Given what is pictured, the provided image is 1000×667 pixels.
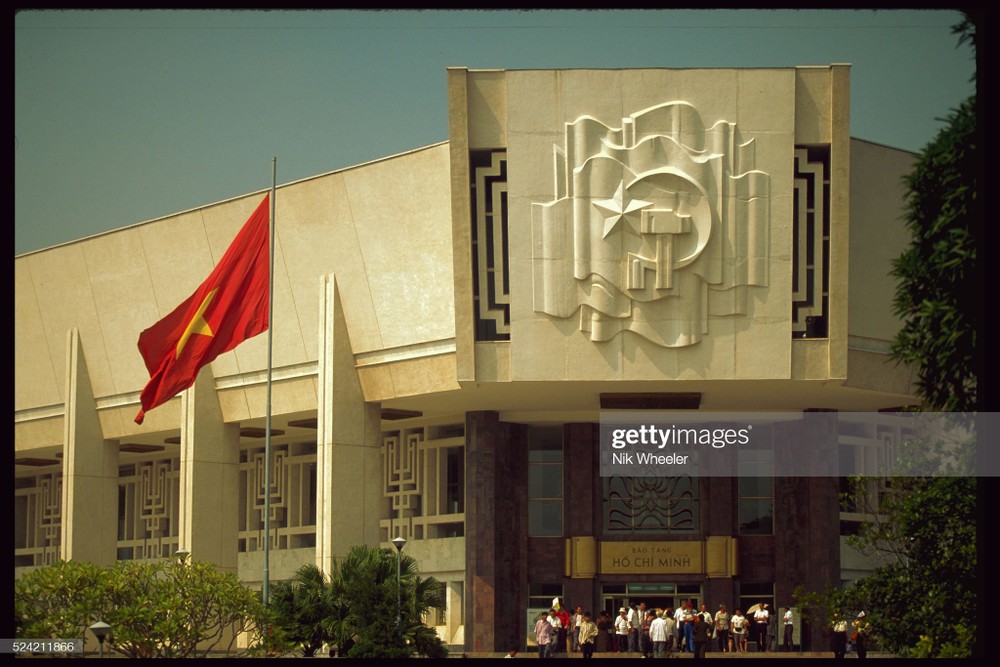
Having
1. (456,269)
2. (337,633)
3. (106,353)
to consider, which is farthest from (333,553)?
(106,353)

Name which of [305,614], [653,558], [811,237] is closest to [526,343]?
[811,237]

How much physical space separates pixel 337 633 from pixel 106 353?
54.9 feet

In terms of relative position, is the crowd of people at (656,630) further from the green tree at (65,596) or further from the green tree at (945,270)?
the green tree at (945,270)

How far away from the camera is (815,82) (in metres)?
36.4

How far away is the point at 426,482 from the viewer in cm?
4509

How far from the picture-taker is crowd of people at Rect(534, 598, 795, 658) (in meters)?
39.0

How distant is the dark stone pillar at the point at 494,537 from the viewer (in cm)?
4231

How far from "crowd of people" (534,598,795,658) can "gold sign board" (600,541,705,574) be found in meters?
1.06

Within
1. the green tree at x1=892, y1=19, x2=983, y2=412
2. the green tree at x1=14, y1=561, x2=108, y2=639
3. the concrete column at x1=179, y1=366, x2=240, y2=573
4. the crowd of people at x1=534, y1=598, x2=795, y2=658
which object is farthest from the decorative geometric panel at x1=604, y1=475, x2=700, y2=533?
the green tree at x1=892, y1=19, x2=983, y2=412

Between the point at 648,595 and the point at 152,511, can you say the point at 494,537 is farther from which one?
the point at 152,511

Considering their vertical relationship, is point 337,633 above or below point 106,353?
below

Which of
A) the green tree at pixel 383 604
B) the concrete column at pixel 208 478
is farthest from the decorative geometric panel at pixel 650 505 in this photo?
the concrete column at pixel 208 478

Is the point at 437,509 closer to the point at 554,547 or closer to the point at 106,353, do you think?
the point at 554,547

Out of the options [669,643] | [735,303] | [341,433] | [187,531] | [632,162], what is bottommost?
[669,643]
